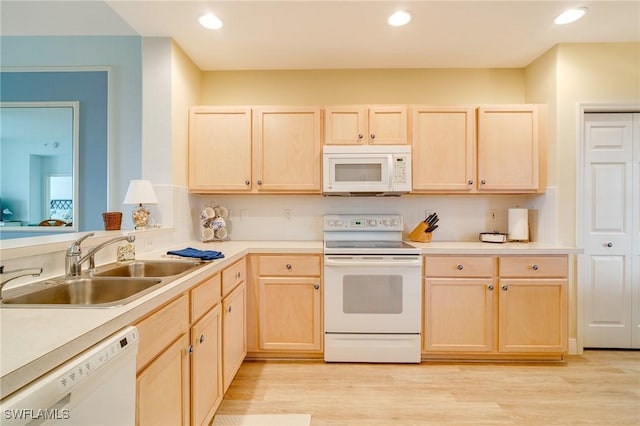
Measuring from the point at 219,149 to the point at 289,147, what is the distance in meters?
0.62

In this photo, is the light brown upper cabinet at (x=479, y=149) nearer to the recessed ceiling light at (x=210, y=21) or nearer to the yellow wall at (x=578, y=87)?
the yellow wall at (x=578, y=87)

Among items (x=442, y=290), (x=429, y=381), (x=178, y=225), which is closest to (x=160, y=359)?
(x=178, y=225)

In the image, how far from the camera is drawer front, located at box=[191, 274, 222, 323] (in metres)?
1.42

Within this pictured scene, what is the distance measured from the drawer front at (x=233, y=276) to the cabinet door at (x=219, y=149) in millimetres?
762

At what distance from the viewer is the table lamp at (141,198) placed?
2154 millimetres

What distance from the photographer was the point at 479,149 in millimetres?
2662

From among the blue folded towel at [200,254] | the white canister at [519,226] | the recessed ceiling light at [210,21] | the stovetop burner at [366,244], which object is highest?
the recessed ceiling light at [210,21]

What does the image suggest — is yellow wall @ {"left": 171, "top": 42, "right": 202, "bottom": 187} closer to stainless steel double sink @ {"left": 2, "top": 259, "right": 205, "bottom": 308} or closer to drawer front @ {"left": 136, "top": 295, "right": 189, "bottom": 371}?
stainless steel double sink @ {"left": 2, "top": 259, "right": 205, "bottom": 308}

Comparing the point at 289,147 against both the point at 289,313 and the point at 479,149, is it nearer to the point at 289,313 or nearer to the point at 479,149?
the point at 289,313

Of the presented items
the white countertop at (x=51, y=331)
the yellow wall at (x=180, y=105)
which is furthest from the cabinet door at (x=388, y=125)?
the white countertop at (x=51, y=331)

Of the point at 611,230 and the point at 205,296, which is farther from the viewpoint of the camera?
the point at 611,230

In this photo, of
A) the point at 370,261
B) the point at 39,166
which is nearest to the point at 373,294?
the point at 370,261

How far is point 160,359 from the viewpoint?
1.12 meters

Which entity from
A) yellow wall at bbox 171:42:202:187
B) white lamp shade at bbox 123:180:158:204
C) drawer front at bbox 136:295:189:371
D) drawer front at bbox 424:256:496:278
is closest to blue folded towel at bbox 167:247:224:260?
drawer front at bbox 136:295:189:371
